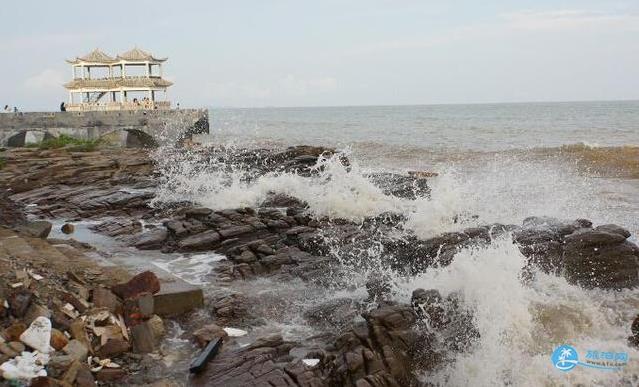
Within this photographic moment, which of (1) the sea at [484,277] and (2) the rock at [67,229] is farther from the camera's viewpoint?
(2) the rock at [67,229]

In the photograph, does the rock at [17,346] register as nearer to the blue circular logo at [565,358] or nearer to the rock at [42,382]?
the rock at [42,382]

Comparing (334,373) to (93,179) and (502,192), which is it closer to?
(502,192)

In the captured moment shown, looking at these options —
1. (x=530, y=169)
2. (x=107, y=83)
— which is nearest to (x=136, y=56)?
(x=107, y=83)

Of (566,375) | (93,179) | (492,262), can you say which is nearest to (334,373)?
(566,375)

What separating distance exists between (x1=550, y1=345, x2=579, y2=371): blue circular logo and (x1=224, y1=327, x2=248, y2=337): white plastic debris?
3506 millimetres

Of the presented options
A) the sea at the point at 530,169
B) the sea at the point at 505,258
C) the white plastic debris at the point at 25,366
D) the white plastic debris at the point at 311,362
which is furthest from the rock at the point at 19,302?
the sea at the point at 530,169

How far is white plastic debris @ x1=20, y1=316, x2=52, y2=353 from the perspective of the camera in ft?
18.6

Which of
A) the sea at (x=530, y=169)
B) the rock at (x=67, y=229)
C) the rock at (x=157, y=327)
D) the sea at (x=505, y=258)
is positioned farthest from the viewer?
the sea at (x=530, y=169)

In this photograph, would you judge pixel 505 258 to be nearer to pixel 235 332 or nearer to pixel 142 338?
pixel 235 332

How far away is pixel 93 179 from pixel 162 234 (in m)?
9.06

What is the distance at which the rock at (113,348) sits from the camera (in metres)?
6.06

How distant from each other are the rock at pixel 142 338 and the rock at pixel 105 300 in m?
0.62

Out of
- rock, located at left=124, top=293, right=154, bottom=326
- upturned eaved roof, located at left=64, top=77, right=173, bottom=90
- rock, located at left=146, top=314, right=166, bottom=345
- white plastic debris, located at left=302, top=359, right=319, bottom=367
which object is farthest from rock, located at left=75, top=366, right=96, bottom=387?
upturned eaved roof, located at left=64, top=77, right=173, bottom=90

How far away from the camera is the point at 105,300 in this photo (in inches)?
272
